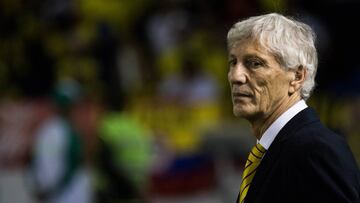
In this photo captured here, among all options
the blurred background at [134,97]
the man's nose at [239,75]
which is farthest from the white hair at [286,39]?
the blurred background at [134,97]

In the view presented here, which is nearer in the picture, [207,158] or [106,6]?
[207,158]

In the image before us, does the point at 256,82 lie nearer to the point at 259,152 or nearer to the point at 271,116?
the point at 271,116

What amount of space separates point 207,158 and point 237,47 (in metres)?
5.46

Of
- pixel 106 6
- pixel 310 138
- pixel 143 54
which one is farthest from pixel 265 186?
pixel 106 6

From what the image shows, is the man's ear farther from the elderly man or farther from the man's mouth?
the man's mouth

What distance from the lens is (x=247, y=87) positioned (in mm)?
3416

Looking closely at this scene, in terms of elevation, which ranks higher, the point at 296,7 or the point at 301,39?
the point at 301,39

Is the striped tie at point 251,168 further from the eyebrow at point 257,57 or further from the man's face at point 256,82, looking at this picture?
the eyebrow at point 257,57

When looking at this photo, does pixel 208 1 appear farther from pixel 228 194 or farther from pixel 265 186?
pixel 265 186

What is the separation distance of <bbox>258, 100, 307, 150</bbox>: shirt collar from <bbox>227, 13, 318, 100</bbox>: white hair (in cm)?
7

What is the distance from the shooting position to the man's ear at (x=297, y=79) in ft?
11.0

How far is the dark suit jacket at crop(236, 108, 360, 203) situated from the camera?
3.01 meters

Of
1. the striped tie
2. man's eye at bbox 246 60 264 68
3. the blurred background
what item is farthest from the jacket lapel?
the blurred background

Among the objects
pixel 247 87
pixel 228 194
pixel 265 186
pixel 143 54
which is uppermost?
pixel 247 87
